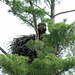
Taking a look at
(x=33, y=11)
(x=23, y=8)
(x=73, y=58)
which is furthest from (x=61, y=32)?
(x=23, y=8)

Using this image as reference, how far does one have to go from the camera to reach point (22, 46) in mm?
4488

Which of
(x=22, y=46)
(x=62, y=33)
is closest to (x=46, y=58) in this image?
(x=62, y=33)

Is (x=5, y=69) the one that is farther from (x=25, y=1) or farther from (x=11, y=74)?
(x=25, y=1)

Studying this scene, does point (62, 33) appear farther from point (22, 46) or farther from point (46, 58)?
point (22, 46)

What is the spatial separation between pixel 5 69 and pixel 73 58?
1.03 meters

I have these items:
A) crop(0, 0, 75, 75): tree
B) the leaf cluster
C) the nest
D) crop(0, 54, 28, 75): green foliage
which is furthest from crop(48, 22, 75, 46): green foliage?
the nest

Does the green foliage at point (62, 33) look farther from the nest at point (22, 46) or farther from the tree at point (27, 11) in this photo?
the nest at point (22, 46)

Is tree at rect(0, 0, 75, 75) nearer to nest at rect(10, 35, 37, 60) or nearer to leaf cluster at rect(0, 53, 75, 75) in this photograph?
leaf cluster at rect(0, 53, 75, 75)

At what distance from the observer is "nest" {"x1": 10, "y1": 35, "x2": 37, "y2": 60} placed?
444 centimetres

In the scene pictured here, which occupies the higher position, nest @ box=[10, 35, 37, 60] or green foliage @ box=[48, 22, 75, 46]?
nest @ box=[10, 35, 37, 60]

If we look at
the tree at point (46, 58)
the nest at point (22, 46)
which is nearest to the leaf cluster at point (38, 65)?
the tree at point (46, 58)

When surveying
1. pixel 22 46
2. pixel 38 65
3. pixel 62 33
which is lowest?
pixel 38 65

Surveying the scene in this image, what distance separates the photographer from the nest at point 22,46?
14.6 feet

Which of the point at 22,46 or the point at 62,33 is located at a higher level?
the point at 22,46
